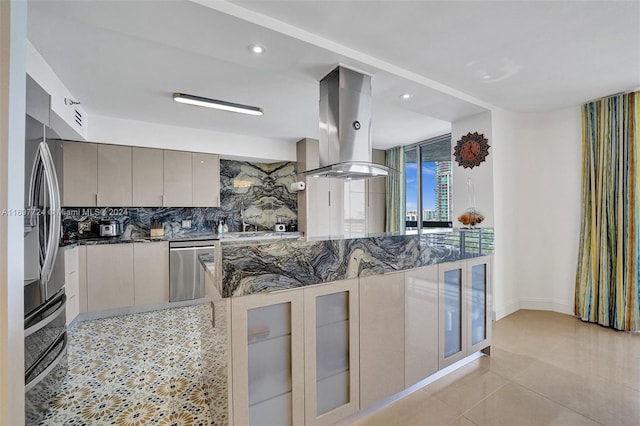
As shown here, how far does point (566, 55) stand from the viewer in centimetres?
219

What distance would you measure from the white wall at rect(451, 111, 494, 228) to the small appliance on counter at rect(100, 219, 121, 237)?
4.58 m

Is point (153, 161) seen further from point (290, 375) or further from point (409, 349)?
point (409, 349)

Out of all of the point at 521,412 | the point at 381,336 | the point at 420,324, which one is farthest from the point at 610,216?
the point at 381,336

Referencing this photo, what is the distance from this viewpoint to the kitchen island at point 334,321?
4.28 feet

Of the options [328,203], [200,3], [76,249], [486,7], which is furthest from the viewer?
[328,203]

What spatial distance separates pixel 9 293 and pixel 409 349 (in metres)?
1.99

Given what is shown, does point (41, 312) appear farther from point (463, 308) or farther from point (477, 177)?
point (477, 177)

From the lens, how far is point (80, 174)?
11.3ft

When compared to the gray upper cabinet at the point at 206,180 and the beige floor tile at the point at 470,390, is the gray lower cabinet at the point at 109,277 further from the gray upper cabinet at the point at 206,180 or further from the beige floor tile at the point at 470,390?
the beige floor tile at the point at 470,390

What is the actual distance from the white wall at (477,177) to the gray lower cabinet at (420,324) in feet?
5.73

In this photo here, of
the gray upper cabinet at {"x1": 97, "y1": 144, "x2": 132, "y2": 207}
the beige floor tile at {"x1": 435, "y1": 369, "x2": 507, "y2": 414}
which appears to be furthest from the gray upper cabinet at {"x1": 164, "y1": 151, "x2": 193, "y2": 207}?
the beige floor tile at {"x1": 435, "y1": 369, "x2": 507, "y2": 414}

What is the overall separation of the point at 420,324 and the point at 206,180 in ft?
11.7

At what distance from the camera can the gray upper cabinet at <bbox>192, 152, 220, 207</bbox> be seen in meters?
4.08

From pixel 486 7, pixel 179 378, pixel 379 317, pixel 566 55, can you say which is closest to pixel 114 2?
pixel 486 7
